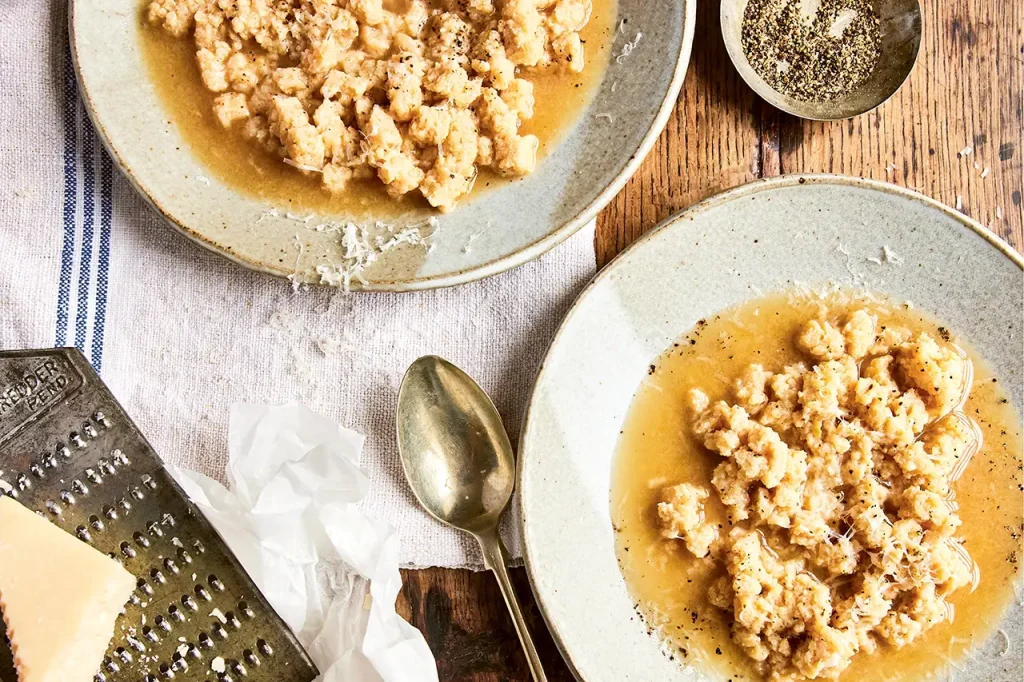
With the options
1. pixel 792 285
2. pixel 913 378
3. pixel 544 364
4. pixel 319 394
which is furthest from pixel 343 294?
pixel 913 378

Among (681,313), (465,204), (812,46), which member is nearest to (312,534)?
(465,204)

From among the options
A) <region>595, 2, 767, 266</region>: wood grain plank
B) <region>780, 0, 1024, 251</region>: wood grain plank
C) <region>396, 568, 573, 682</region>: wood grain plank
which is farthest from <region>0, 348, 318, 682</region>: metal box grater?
<region>780, 0, 1024, 251</region>: wood grain plank

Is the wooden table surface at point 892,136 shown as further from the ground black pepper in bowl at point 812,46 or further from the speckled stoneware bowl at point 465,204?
the speckled stoneware bowl at point 465,204

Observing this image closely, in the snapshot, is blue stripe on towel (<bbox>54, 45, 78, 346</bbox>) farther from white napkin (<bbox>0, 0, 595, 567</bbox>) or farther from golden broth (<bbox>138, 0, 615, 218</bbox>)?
golden broth (<bbox>138, 0, 615, 218</bbox>)

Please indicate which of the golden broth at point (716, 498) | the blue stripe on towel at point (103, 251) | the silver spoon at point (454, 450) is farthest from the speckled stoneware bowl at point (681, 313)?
the blue stripe on towel at point (103, 251)

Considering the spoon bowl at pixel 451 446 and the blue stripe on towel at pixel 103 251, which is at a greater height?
the blue stripe on towel at pixel 103 251
